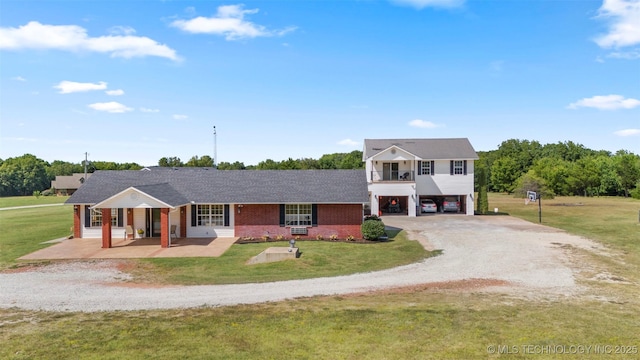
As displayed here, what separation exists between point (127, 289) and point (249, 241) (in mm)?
10349

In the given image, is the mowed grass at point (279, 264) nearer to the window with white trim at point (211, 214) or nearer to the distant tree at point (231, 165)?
the window with white trim at point (211, 214)

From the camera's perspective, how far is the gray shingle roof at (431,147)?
129 feet

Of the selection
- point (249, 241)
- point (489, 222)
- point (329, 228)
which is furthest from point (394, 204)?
point (249, 241)

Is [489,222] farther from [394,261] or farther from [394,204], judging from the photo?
[394,261]

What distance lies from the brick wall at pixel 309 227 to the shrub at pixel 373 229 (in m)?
1.15

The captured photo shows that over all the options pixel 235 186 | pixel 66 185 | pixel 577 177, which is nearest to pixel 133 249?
pixel 235 186

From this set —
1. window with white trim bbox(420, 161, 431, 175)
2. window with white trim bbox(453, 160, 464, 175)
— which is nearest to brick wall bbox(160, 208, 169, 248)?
window with white trim bbox(420, 161, 431, 175)

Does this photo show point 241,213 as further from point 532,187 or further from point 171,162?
point 171,162

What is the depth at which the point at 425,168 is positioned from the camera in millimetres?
39625

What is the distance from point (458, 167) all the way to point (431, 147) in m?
3.59

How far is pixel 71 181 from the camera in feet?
262

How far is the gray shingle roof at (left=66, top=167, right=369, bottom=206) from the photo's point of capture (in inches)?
1009

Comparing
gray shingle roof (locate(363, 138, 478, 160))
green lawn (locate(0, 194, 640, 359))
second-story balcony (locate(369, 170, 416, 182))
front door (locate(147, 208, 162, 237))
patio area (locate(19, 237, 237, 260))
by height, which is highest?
gray shingle roof (locate(363, 138, 478, 160))

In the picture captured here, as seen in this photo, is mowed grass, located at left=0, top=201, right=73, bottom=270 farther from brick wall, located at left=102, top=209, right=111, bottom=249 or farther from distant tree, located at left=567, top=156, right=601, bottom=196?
distant tree, located at left=567, top=156, right=601, bottom=196
